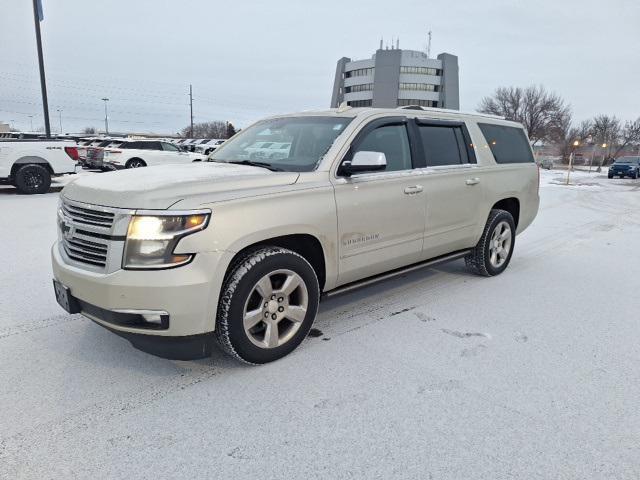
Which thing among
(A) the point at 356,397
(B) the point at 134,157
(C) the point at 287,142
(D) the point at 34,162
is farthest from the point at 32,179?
(A) the point at 356,397

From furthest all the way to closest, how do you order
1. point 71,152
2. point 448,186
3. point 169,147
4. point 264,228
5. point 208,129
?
point 208,129 → point 169,147 → point 71,152 → point 448,186 → point 264,228

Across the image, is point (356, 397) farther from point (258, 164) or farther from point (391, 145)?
point (391, 145)

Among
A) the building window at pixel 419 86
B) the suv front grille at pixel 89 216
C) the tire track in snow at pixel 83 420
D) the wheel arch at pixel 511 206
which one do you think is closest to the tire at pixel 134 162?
the wheel arch at pixel 511 206

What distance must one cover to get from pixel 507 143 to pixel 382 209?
2.69 m

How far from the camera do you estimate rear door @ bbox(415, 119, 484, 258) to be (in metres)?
→ 4.41

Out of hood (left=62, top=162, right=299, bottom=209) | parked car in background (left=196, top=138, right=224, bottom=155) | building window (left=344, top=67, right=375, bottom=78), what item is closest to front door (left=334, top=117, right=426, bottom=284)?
hood (left=62, top=162, right=299, bottom=209)

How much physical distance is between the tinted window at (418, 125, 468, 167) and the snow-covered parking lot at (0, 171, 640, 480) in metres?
1.40

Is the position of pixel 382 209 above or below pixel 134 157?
below

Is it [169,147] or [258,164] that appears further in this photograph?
[169,147]

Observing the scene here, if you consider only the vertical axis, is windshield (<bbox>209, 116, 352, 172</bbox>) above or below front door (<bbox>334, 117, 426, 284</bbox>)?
above

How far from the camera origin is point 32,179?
11719 millimetres

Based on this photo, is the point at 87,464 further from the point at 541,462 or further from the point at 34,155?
the point at 34,155

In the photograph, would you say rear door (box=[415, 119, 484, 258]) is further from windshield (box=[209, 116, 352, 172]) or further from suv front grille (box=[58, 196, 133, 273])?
suv front grille (box=[58, 196, 133, 273])

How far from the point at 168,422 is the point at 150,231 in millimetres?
1085
